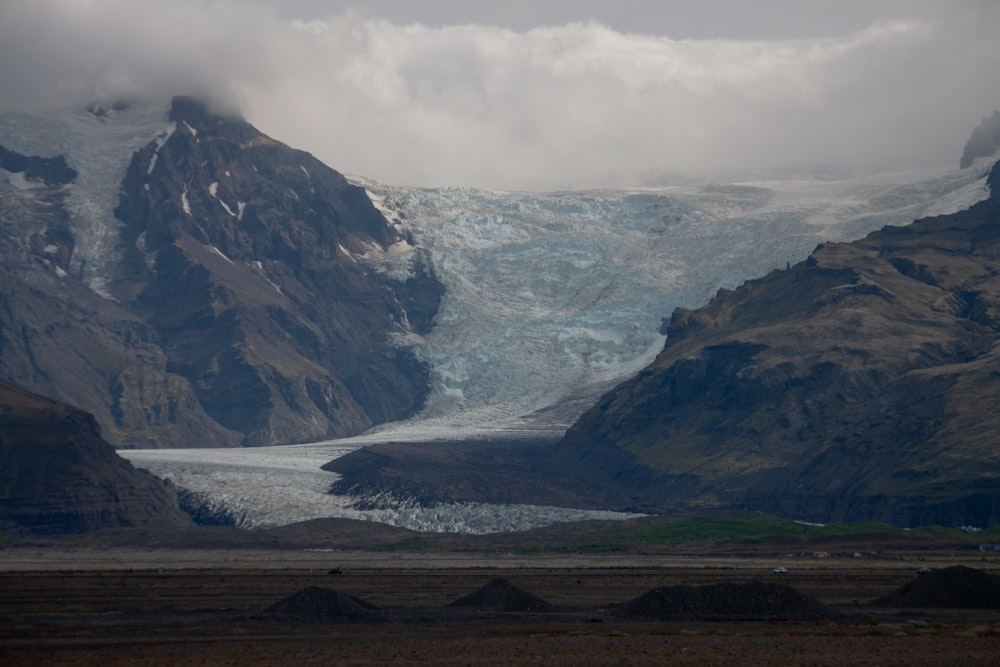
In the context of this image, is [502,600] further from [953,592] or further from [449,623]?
[953,592]

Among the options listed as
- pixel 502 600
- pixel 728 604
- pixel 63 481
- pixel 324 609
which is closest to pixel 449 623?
pixel 324 609

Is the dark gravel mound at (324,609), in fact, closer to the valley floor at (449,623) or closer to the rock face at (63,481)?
the valley floor at (449,623)

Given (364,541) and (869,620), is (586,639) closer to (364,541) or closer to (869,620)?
(869,620)

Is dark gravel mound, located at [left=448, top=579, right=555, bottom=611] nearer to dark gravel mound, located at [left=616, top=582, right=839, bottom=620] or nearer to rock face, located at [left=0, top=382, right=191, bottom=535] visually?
dark gravel mound, located at [left=616, top=582, right=839, bottom=620]

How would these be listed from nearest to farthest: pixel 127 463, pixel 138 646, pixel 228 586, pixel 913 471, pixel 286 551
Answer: pixel 138 646, pixel 228 586, pixel 286 551, pixel 913 471, pixel 127 463

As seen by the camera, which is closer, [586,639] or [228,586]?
[586,639]

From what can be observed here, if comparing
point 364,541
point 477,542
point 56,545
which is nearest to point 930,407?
point 477,542

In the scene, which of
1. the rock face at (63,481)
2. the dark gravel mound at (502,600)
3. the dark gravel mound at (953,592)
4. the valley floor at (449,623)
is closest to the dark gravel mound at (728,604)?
the valley floor at (449,623)
